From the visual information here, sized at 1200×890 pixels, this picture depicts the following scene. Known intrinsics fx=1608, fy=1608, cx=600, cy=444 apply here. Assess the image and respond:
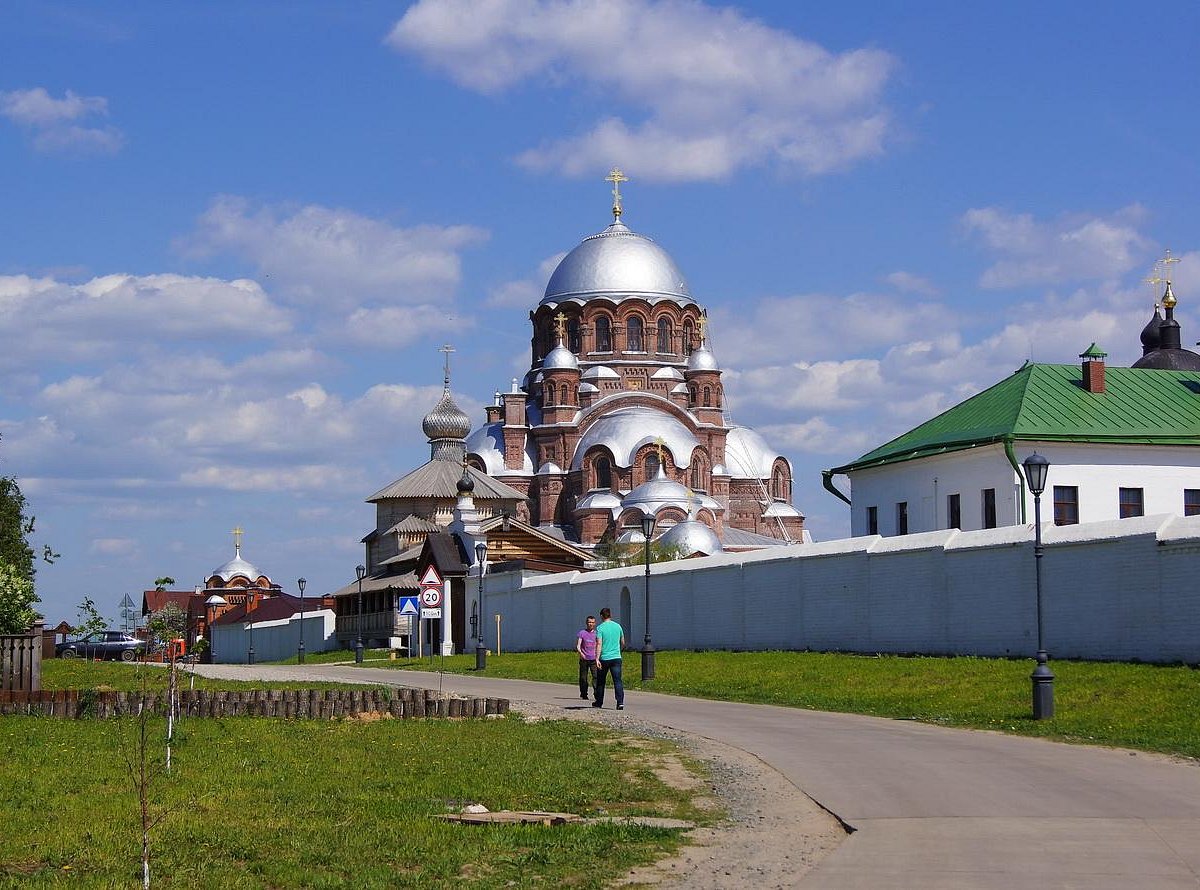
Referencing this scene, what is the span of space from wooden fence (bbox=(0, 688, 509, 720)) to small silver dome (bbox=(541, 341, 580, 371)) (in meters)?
64.2

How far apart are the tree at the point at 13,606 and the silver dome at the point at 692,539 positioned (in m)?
39.6

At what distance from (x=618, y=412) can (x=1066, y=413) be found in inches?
1793

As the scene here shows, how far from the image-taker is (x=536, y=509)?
84438 millimetres

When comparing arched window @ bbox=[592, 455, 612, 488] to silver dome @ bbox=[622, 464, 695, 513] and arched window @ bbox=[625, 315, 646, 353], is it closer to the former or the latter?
silver dome @ bbox=[622, 464, 695, 513]

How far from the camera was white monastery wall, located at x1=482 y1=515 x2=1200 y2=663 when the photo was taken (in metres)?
23.5

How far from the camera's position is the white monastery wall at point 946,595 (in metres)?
23.5

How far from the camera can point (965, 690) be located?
2311 cm

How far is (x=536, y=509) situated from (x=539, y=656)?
141 feet

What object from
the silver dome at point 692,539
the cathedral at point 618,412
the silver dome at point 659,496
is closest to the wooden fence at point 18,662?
the silver dome at point 692,539

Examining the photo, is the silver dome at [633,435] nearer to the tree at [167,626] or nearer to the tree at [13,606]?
the tree at [13,606]

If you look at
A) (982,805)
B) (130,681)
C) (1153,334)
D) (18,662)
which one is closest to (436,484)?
(1153,334)

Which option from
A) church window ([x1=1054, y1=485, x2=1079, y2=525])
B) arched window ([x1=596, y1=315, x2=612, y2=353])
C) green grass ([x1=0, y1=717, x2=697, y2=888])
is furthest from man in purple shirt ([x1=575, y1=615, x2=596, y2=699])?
arched window ([x1=596, y1=315, x2=612, y2=353])

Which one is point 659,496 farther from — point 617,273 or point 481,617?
point 481,617

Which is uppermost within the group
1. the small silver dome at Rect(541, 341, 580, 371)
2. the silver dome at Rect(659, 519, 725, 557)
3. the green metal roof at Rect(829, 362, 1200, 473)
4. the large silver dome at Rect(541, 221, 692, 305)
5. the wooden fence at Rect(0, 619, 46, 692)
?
the large silver dome at Rect(541, 221, 692, 305)
